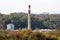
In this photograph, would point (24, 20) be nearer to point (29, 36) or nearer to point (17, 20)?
point (17, 20)

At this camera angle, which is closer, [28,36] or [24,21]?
[28,36]

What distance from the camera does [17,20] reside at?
44.9 meters

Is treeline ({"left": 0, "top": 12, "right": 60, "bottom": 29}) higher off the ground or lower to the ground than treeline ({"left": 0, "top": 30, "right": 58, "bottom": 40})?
lower

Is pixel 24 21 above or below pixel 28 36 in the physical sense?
below

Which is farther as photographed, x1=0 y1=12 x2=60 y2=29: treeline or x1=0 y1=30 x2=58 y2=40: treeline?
x1=0 y1=12 x2=60 y2=29: treeline

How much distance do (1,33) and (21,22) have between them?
25904 mm

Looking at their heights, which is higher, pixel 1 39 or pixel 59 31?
pixel 59 31

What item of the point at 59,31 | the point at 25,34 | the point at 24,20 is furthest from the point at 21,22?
the point at 59,31

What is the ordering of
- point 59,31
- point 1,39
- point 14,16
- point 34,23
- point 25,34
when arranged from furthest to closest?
point 14,16 < point 34,23 < point 25,34 < point 1,39 < point 59,31

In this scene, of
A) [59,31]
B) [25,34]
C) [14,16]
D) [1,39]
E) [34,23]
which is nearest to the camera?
[59,31]

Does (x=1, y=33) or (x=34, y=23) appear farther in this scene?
(x=34, y=23)

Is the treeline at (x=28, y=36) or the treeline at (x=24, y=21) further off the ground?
the treeline at (x=28, y=36)

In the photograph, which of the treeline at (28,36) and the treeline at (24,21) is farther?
the treeline at (24,21)

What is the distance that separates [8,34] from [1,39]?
3.03 feet
